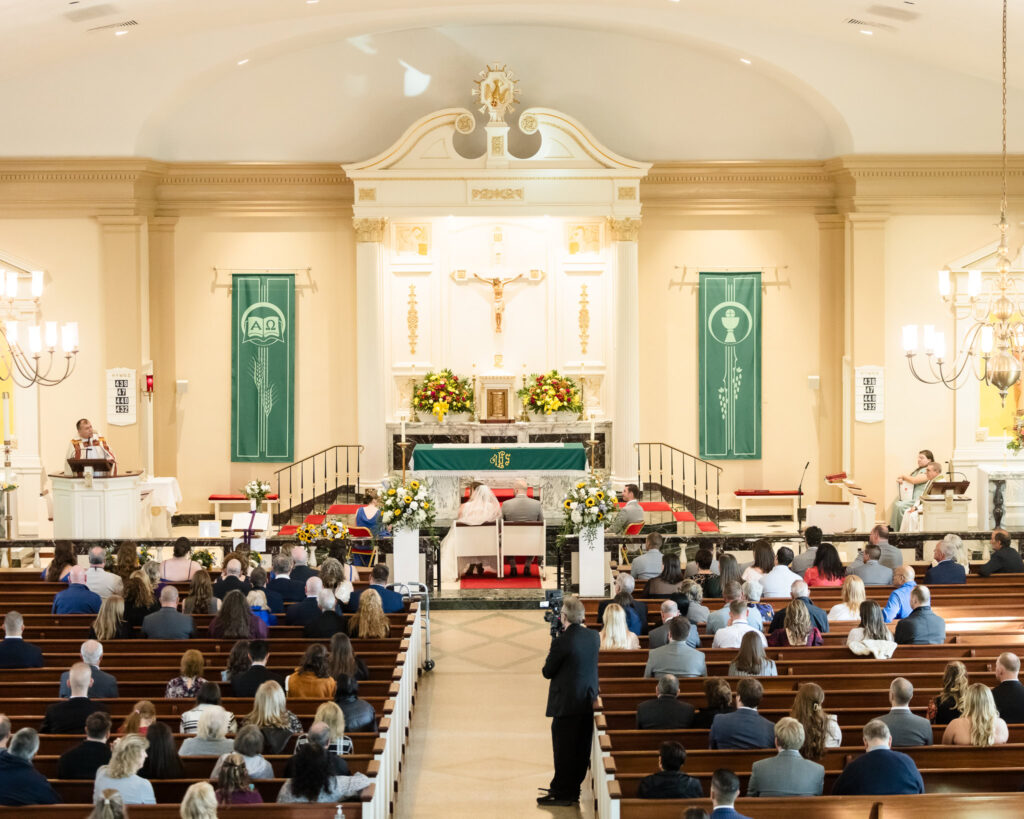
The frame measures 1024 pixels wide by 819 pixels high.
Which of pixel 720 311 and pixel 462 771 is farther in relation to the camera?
pixel 720 311

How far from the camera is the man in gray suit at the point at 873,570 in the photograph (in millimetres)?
12023

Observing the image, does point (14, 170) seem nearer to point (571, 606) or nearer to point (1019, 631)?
point (571, 606)

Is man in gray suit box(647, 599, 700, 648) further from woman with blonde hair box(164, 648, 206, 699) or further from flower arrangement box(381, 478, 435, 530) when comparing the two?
flower arrangement box(381, 478, 435, 530)

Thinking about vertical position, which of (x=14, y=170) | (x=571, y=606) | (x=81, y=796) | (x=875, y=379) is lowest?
(x=81, y=796)

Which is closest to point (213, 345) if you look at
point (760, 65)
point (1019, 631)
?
point (760, 65)

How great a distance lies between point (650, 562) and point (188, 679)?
16.9 feet

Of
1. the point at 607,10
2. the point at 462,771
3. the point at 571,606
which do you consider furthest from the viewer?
the point at 607,10

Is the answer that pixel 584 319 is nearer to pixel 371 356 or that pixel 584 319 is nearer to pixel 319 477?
pixel 371 356

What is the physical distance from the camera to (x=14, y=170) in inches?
749

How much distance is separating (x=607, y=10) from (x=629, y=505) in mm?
7290

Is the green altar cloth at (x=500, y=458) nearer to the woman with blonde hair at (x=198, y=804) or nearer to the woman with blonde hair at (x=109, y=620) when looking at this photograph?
the woman with blonde hair at (x=109, y=620)

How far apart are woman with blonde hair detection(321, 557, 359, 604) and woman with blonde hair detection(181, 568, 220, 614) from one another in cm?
96

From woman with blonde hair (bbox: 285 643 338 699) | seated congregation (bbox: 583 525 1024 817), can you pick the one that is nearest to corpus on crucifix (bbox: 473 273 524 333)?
seated congregation (bbox: 583 525 1024 817)

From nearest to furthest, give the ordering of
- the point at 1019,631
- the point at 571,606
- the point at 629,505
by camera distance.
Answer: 1. the point at 571,606
2. the point at 1019,631
3. the point at 629,505
